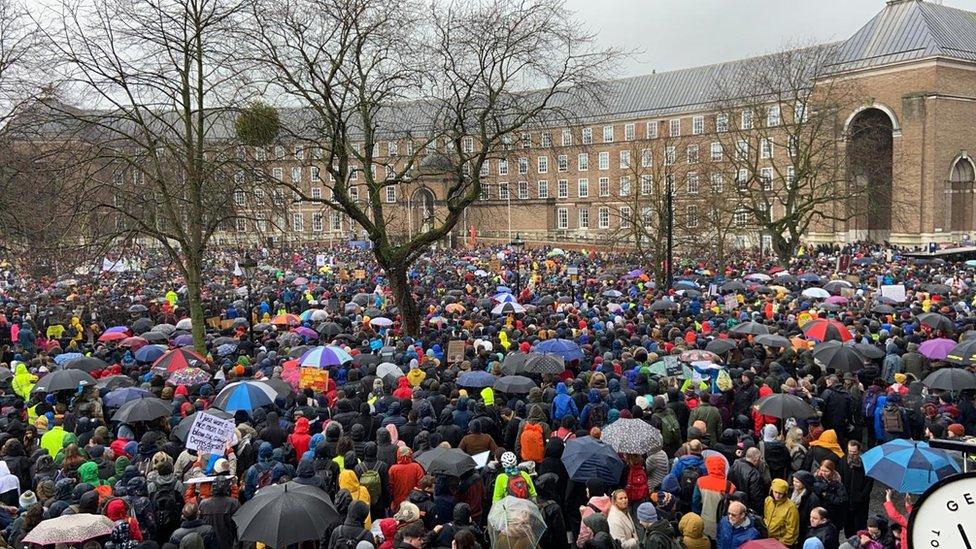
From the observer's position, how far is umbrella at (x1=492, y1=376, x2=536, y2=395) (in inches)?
450

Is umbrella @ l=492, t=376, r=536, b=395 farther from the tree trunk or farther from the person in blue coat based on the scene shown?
the tree trunk

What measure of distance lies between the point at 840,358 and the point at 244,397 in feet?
28.6

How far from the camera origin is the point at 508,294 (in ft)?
73.2

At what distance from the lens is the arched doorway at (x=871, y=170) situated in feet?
146

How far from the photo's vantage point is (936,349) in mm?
13562

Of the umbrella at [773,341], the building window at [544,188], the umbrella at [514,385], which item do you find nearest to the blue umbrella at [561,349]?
the umbrella at [514,385]

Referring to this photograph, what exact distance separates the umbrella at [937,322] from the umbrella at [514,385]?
9617 millimetres

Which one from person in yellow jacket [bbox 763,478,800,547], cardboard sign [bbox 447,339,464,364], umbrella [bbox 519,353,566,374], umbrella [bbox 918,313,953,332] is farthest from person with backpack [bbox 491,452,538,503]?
umbrella [bbox 918,313,953,332]

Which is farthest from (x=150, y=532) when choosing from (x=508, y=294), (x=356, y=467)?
(x=508, y=294)

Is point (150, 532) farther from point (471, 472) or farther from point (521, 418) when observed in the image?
point (521, 418)

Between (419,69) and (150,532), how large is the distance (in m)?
13.3

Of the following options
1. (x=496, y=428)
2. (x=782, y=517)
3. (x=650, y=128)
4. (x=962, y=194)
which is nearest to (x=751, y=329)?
(x=496, y=428)

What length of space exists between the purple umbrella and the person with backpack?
8859 millimetres

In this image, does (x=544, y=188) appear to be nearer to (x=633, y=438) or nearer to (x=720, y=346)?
(x=720, y=346)
